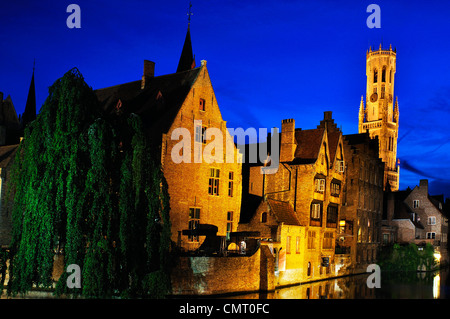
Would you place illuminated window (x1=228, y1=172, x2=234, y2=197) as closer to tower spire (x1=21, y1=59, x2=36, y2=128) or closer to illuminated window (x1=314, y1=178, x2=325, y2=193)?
illuminated window (x1=314, y1=178, x2=325, y2=193)

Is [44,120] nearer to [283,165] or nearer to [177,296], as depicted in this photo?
[177,296]

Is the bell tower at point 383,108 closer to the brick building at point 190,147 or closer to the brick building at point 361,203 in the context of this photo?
the brick building at point 361,203

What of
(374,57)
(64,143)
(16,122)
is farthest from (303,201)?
(374,57)

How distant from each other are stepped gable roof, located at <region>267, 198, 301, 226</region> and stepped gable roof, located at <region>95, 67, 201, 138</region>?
9805mm

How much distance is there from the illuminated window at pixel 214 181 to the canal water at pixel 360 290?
806 cm

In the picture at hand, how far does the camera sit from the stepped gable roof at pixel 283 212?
123ft

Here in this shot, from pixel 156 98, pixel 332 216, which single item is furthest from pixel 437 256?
pixel 156 98

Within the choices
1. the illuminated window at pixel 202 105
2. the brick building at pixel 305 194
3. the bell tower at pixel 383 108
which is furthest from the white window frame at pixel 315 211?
the bell tower at pixel 383 108

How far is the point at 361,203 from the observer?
175 feet

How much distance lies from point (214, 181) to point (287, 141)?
901 centimetres

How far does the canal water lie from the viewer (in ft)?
107

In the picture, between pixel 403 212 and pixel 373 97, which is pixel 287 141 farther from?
pixel 373 97

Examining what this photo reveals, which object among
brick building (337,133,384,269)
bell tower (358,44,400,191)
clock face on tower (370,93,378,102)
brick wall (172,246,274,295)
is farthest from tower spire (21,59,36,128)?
clock face on tower (370,93,378,102)

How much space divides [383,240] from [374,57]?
10996 cm
